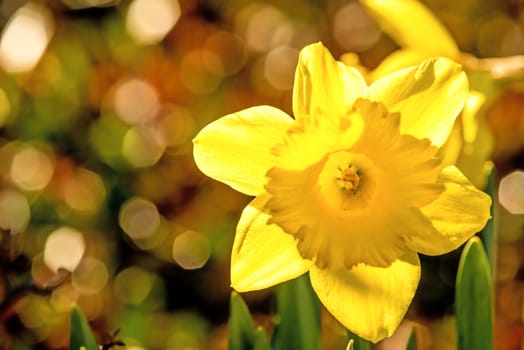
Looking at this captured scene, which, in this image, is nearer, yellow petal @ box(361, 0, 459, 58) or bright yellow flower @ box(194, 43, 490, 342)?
bright yellow flower @ box(194, 43, 490, 342)

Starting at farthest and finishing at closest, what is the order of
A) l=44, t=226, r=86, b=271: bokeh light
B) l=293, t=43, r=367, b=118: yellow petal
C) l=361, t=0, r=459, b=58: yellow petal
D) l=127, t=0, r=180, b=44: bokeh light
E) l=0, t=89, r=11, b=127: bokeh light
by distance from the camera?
l=127, t=0, r=180, b=44: bokeh light → l=0, t=89, r=11, b=127: bokeh light → l=44, t=226, r=86, b=271: bokeh light → l=361, t=0, r=459, b=58: yellow petal → l=293, t=43, r=367, b=118: yellow petal

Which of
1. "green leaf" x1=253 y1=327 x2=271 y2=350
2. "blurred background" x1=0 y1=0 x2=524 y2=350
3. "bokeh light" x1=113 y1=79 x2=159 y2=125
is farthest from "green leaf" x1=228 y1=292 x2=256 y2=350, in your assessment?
"bokeh light" x1=113 y1=79 x2=159 y2=125

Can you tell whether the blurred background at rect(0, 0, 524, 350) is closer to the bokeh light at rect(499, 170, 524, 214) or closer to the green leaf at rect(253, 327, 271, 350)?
the bokeh light at rect(499, 170, 524, 214)

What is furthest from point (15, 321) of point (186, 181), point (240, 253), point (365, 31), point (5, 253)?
point (365, 31)

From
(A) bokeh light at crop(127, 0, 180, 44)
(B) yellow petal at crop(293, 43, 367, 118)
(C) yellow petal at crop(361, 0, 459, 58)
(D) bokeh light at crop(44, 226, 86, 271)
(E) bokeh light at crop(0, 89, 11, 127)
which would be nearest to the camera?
(B) yellow petal at crop(293, 43, 367, 118)

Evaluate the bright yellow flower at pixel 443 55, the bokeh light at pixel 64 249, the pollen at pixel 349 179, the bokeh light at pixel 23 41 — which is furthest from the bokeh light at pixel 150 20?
the pollen at pixel 349 179

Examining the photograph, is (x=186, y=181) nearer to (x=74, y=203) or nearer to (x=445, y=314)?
(x=74, y=203)

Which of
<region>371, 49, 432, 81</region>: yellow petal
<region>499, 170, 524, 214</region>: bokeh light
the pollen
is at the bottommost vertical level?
<region>499, 170, 524, 214</region>: bokeh light
